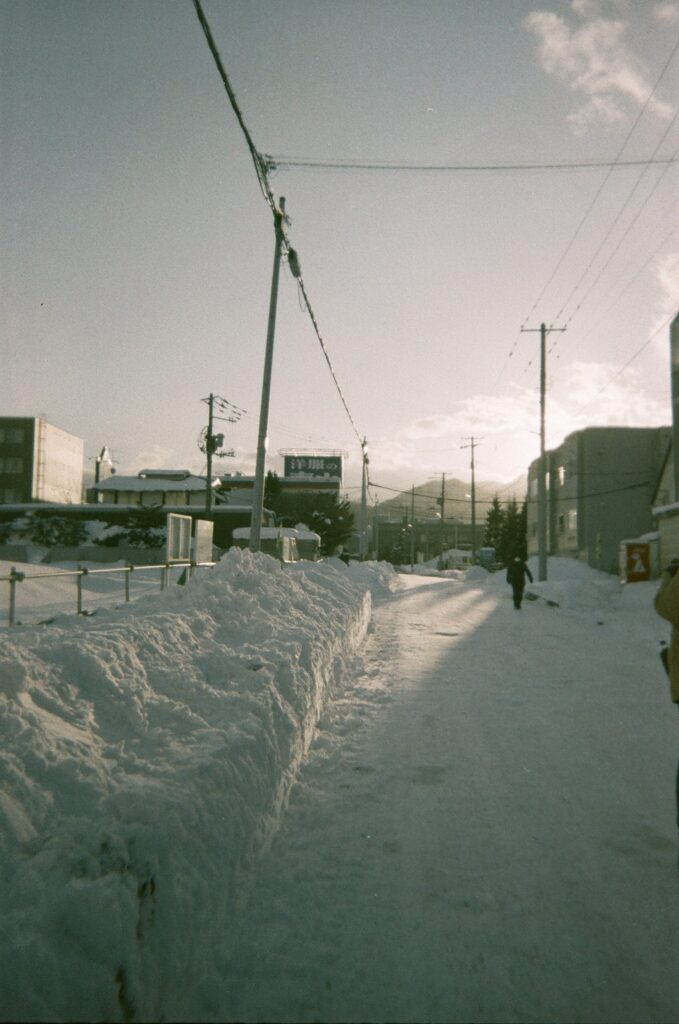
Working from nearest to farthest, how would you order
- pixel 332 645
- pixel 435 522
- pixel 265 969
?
1. pixel 265 969
2. pixel 332 645
3. pixel 435 522

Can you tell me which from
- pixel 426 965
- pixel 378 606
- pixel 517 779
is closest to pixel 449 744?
pixel 517 779

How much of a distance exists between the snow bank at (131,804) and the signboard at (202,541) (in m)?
8.36

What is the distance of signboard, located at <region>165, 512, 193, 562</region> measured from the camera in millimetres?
12414

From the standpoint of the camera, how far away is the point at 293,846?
3986mm

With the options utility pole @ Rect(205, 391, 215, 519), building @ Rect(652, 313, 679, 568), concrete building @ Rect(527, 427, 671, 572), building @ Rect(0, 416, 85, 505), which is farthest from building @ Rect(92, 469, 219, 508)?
building @ Rect(652, 313, 679, 568)

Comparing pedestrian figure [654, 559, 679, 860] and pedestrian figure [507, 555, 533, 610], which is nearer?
pedestrian figure [654, 559, 679, 860]

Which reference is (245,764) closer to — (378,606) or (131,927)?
(131,927)

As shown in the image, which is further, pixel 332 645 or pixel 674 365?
pixel 674 365

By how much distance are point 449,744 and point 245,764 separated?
292cm

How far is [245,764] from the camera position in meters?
3.93

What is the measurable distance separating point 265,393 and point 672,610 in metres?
12.6

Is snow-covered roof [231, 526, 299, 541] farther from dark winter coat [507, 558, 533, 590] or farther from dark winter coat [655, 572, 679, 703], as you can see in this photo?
dark winter coat [655, 572, 679, 703]

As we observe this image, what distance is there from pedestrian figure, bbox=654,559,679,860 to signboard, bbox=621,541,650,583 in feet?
81.6

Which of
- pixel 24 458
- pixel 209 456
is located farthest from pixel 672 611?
pixel 24 458
